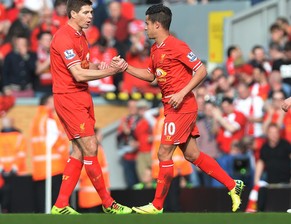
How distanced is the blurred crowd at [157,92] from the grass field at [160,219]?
6.54 meters

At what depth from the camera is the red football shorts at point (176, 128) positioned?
544 inches

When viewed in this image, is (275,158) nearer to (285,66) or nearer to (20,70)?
(285,66)

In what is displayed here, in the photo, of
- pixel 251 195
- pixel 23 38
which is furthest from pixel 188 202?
pixel 23 38

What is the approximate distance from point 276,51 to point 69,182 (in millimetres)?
7759

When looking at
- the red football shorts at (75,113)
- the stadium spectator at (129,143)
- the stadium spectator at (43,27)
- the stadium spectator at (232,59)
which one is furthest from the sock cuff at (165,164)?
the stadium spectator at (43,27)

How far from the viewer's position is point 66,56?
13.6m

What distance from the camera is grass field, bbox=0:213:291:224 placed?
11.8 meters

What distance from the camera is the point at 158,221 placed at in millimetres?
11898

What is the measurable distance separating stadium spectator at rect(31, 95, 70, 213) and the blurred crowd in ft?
0.68

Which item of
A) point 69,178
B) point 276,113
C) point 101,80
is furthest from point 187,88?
point 101,80

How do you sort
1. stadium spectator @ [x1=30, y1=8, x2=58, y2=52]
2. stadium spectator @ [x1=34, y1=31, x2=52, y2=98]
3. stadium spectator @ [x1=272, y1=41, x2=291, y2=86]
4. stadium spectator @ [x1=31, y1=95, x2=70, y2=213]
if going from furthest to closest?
stadium spectator @ [x1=30, y1=8, x2=58, y2=52]
stadium spectator @ [x1=34, y1=31, x2=52, y2=98]
stadium spectator @ [x1=272, y1=41, x2=291, y2=86]
stadium spectator @ [x1=31, y1=95, x2=70, y2=213]

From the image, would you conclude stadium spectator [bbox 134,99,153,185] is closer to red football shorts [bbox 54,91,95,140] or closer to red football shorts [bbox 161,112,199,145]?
red football shorts [bbox 161,112,199,145]

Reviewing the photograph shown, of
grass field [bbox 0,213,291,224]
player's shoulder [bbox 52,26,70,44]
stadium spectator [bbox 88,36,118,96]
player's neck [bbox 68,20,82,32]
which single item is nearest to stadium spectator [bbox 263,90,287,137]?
stadium spectator [bbox 88,36,118,96]

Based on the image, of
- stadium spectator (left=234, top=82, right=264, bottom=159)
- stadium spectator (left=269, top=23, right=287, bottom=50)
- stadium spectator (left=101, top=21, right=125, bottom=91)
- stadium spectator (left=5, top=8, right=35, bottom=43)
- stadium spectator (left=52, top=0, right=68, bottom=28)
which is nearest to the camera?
stadium spectator (left=234, top=82, right=264, bottom=159)
